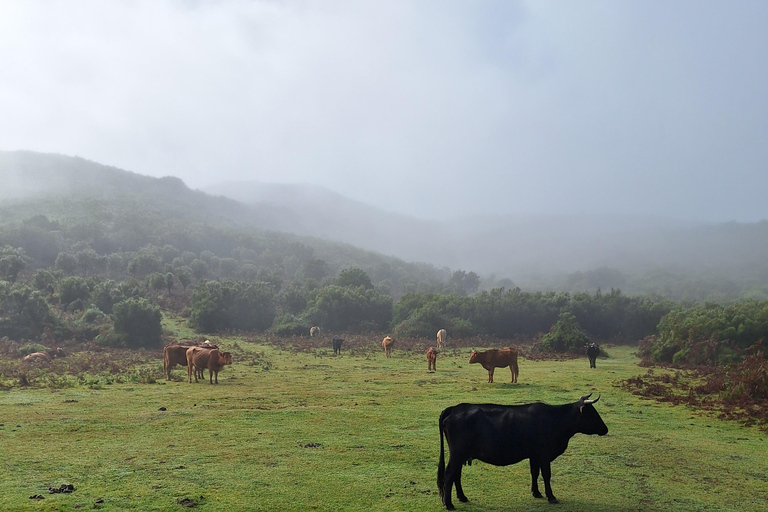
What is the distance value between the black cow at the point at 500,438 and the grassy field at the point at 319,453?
18.9 inches

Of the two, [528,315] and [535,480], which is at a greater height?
[528,315]

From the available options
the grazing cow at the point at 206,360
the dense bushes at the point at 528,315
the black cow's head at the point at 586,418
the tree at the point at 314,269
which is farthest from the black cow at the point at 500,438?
the tree at the point at 314,269

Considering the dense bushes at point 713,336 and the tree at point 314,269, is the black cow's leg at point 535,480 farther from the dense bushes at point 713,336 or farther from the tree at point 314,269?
the tree at point 314,269

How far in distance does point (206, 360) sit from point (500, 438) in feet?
52.6

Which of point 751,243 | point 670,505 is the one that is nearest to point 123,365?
point 670,505

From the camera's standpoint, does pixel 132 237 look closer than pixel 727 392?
No

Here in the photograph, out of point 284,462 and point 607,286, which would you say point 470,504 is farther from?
point 607,286

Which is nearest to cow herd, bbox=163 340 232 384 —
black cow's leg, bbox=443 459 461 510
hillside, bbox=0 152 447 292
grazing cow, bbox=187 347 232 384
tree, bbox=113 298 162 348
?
grazing cow, bbox=187 347 232 384

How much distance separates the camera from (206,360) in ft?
73.0

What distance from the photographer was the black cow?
346 inches

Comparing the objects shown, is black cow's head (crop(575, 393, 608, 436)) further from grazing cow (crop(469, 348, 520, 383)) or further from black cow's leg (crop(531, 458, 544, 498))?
grazing cow (crop(469, 348, 520, 383))

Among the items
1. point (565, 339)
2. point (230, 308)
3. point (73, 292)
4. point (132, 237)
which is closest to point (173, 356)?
point (230, 308)

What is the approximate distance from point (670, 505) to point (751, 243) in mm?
196867

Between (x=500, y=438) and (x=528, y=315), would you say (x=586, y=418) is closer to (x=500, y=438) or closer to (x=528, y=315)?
(x=500, y=438)
